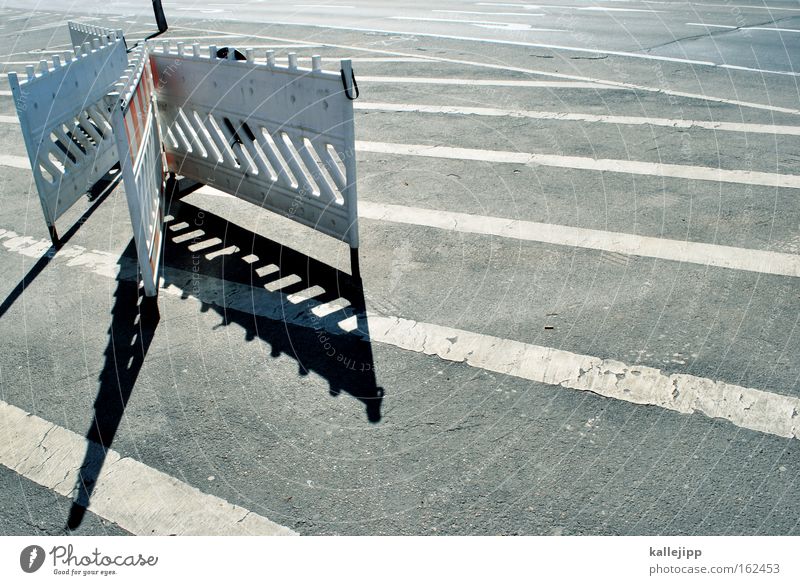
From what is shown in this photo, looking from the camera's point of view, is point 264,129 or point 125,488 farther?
point 264,129

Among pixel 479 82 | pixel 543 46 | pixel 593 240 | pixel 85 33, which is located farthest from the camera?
pixel 543 46

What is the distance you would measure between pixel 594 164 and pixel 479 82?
440 centimetres

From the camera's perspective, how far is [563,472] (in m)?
3.79

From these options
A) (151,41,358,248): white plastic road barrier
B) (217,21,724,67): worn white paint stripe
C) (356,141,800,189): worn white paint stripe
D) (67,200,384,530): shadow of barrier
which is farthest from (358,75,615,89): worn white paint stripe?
(67,200,384,530): shadow of barrier

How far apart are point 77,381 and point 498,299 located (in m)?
3.07

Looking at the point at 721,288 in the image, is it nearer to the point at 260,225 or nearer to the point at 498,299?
the point at 498,299

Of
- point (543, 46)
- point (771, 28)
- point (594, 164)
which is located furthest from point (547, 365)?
point (771, 28)

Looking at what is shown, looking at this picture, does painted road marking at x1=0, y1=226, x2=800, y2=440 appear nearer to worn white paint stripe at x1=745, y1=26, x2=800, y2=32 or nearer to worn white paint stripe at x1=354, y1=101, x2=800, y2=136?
worn white paint stripe at x1=354, y1=101, x2=800, y2=136

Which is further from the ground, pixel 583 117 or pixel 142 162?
pixel 142 162

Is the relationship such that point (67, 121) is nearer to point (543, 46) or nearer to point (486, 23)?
point (543, 46)

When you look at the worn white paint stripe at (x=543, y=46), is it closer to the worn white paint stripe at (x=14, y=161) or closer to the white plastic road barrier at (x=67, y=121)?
the white plastic road barrier at (x=67, y=121)

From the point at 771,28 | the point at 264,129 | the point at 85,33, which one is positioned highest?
the point at 85,33

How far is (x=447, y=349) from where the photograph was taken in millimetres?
4895

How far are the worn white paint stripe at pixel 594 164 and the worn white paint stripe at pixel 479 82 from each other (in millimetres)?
3357
